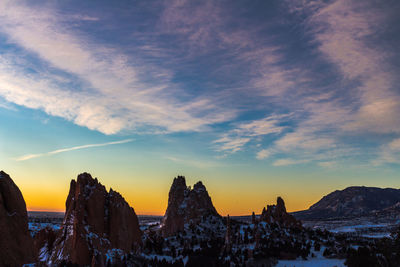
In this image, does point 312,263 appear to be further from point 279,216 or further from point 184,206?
point 184,206

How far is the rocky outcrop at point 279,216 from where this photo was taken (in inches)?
6777

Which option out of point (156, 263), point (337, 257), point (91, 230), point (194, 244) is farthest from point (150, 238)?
point (337, 257)

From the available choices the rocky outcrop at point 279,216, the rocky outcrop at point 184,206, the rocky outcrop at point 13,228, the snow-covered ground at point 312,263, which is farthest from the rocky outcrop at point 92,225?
the rocky outcrop at point 279,216

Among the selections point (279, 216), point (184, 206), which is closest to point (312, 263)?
point (279, 216)

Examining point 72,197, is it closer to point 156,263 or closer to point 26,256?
point 156,263

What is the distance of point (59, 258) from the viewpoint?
74.6 m

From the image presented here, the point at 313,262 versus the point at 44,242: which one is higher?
the point at 44,242

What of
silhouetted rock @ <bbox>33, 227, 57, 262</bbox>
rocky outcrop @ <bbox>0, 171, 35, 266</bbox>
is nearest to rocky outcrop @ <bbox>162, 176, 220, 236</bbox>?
silhouetted rock @ <bbox>33, 227, 57, 262</bbox>

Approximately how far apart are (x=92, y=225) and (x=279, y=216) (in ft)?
387

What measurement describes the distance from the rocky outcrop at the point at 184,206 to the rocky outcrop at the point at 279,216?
28.1 metres

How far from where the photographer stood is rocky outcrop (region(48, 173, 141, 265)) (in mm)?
76375

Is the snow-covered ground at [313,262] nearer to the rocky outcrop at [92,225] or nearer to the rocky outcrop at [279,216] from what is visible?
the rocky outcrop at [279,216]

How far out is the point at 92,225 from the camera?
282ft

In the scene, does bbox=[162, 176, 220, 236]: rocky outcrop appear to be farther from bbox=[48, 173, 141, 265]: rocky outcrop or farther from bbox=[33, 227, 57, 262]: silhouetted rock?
bbox=[33, 227, 57, 262]: silhouetted rock
